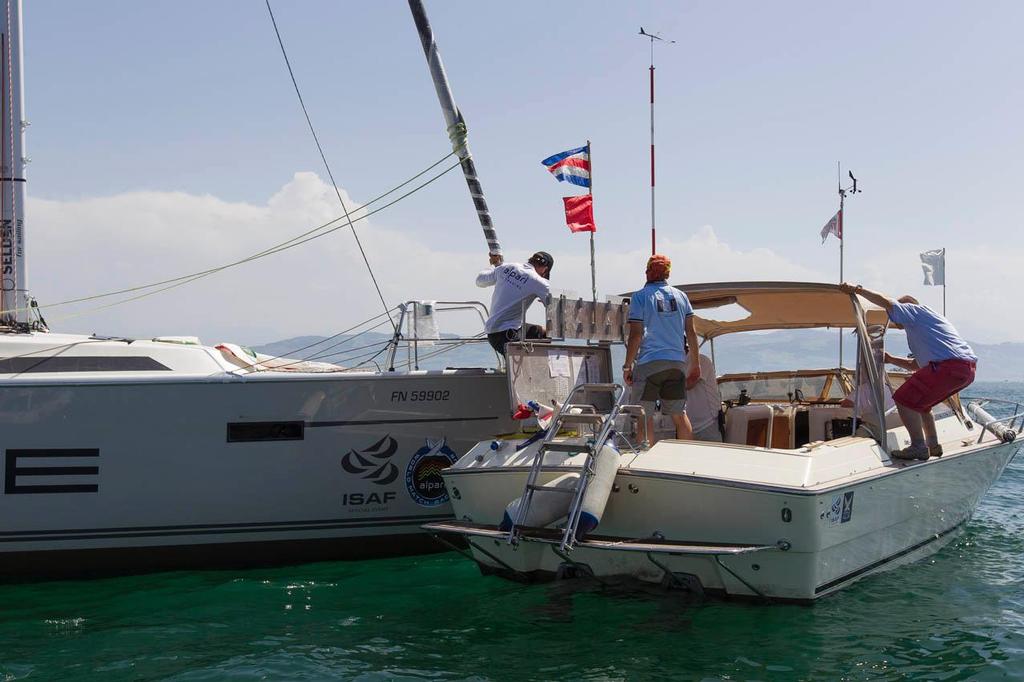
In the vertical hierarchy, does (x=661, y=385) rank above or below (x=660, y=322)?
below

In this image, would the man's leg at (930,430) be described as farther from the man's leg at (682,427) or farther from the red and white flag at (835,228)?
the red and white flag at (835,228)

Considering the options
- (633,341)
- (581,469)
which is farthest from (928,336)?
(581,469)

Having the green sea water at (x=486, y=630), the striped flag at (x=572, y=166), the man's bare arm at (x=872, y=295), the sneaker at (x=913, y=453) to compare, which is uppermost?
the striped flag at (x=572, y=166)

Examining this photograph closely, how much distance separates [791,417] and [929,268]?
3.96 m

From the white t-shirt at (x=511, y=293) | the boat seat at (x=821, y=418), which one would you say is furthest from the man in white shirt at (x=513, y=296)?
the boat seat at (x=821, y=418)

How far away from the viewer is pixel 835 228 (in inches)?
477

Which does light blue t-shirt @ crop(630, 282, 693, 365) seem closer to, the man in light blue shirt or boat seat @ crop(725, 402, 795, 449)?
the man in light blue shirt

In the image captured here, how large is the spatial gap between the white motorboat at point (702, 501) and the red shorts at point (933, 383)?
0.21m

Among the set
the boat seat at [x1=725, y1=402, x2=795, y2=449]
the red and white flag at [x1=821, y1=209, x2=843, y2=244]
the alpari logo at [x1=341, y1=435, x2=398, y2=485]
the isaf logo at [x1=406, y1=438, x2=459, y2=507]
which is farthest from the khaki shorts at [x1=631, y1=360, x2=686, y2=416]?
the red and white flag at [x1=821, y1=209, x2=843, y2=244]

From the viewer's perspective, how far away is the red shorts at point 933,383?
23.5ft

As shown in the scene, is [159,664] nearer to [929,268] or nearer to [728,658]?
[728,658]

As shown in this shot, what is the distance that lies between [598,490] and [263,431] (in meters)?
3.52

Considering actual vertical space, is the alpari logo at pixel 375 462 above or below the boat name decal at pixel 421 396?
below

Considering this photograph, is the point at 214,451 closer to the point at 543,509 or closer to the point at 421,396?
the point at 421,396
